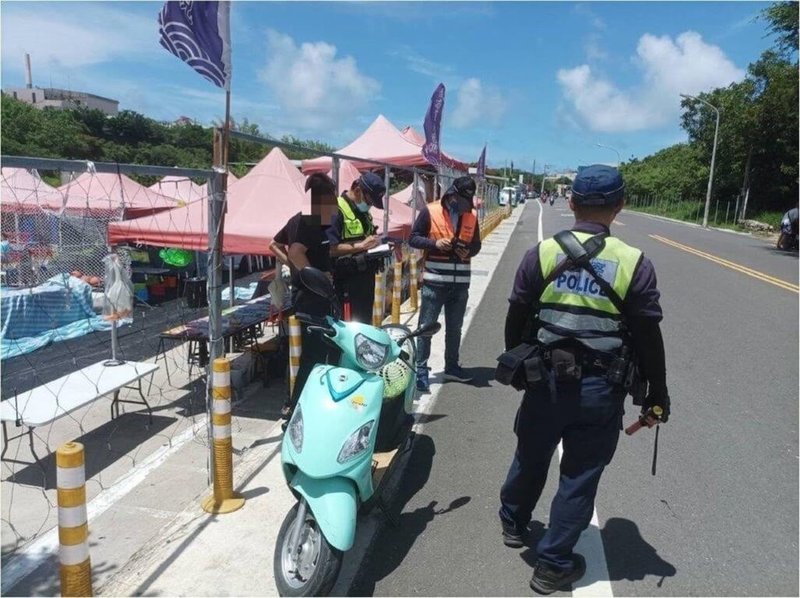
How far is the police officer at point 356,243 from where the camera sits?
5.03 m

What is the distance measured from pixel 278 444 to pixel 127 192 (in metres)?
10.9

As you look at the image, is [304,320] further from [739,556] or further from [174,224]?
[174,224]

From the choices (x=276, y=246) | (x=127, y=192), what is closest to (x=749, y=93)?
(x=127, y=192)

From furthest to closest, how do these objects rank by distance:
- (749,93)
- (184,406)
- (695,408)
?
(749,93) < (184,406) < (695,408)

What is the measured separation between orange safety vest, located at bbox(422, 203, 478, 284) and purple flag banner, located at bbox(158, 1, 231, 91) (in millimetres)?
2620

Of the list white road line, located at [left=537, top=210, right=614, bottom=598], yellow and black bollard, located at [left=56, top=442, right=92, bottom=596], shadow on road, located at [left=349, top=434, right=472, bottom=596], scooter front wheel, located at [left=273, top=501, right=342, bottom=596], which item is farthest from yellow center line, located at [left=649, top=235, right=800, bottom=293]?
yellow and black bollard, located at [left=56, top=442, right=92, bottom=596]

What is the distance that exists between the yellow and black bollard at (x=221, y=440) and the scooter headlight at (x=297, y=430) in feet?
2.75

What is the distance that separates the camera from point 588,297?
2707 millimetres

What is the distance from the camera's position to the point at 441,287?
232 inches

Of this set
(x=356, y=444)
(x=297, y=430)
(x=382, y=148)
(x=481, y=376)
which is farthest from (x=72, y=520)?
(x=382, y=148)

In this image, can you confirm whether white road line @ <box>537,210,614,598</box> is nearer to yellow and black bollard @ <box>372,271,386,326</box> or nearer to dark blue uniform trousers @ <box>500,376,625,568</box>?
dark blue uniform trousers @ <box>500,376,625,568</box>

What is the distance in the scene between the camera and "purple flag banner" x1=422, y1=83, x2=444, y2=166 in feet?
36.7

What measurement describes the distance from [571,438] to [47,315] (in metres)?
8.81

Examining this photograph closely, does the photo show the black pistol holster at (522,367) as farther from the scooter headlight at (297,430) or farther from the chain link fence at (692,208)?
the chain link fence at (692,208)
